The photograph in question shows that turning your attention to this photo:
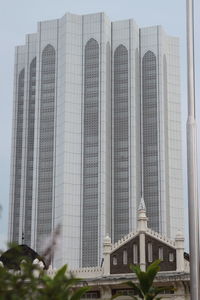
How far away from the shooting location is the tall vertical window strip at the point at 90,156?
434 feet

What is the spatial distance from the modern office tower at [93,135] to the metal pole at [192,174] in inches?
4005

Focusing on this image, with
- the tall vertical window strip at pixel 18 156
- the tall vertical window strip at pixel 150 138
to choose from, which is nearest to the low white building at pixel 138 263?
the tall vertical window strip at pixel 150 138

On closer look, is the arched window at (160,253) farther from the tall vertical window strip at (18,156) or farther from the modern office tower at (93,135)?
the tall vertical window strip at (18,156)

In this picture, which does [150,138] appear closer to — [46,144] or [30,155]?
[46,144]

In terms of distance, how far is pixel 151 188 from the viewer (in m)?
138

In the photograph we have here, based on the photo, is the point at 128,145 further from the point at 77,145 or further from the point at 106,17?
the point at 106,17

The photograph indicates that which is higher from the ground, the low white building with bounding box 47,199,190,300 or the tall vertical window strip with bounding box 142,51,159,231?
the tall vertical window strip with bounding box 142,51,159,231

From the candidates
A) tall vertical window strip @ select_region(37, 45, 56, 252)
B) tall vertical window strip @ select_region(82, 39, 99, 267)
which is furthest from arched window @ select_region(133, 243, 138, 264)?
tall vertical window strip @ select_region(37, 45, 56, 252)

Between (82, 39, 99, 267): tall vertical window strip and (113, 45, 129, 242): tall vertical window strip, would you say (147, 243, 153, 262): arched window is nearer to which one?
(82, 39, 99, 267): tall vertical window strip

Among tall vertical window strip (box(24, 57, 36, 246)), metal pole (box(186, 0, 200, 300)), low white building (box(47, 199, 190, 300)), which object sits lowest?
low white building (box(47, 199, 190, 300))

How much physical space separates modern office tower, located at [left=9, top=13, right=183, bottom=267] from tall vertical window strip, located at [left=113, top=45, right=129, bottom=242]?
20cm

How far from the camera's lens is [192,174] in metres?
27.0

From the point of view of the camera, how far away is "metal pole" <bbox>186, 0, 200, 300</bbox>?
25.9 metres

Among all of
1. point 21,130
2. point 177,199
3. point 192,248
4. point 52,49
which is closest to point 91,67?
point 52,49
